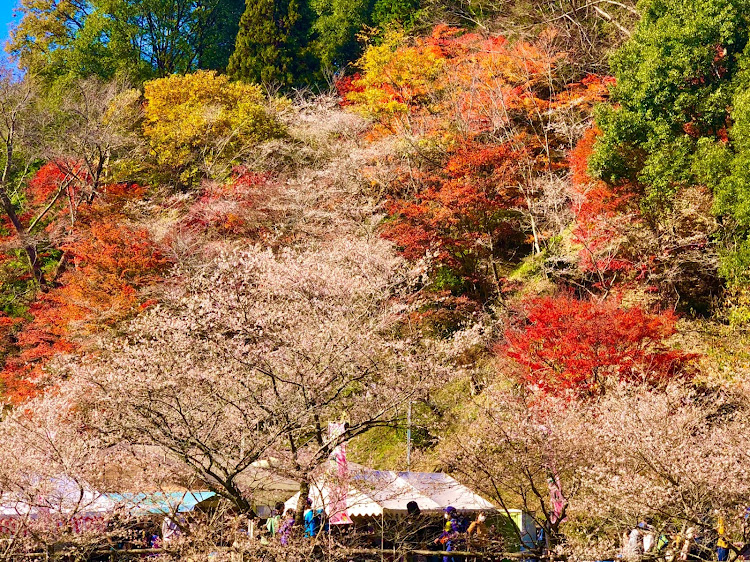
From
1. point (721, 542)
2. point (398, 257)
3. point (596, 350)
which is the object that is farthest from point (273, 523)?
point (398, 257)

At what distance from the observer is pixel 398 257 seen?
58.3 feet

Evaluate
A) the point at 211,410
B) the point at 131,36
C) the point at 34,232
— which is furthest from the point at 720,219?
the point at 131,36

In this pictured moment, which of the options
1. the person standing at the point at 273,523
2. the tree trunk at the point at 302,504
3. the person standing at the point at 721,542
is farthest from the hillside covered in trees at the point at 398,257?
the person standing at the point at 273,523

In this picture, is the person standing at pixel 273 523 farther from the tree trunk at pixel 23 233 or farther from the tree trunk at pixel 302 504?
the tree trunk at pixel 23 233

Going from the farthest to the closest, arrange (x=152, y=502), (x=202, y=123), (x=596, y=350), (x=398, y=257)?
(x=202, y=123) → (x=398, y=257) → (x=596, y=350) → (x=152, y=502)

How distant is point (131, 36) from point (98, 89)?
5.39m

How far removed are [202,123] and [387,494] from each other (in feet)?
55.5

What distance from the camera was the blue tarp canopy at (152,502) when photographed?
9406mm

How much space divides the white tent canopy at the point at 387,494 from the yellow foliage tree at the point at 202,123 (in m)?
15.0

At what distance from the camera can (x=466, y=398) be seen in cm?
1745

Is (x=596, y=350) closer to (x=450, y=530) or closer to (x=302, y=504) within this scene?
(x=450, y=530)

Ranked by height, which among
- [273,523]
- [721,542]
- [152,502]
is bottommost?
[721,542]

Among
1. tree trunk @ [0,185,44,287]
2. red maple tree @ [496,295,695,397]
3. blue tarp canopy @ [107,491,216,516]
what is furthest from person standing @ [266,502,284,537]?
tree trunk @ [0,185,44,287]

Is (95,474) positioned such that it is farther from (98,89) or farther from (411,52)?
Result: (98,89)
